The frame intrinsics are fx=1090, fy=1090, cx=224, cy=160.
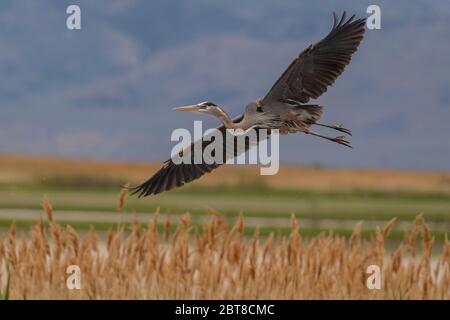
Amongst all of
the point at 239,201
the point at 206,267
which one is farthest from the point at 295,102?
the point at 239,201

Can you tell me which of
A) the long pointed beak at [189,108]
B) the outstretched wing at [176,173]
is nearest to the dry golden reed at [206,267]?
the outstretched wing at [176,173]

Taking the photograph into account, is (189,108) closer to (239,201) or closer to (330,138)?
(330,138)

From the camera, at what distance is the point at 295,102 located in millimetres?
8250

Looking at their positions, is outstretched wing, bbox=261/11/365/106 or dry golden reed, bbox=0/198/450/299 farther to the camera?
dry golden reed, bbox=0/198/450/299

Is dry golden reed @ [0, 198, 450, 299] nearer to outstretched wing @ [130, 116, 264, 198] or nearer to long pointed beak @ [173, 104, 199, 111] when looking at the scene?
outstretched wing @ [130, 116, 264, 198]

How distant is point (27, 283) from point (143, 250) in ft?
3.94

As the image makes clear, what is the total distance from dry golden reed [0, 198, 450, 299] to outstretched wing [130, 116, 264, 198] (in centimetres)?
118

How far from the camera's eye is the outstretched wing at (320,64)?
27.2 feet

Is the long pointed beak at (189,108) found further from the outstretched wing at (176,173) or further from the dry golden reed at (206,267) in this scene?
the dry golden reed at (206,267)

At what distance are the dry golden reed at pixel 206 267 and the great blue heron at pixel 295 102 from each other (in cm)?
127

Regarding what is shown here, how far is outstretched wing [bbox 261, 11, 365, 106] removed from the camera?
830cm

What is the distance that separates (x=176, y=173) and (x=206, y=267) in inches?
62.5

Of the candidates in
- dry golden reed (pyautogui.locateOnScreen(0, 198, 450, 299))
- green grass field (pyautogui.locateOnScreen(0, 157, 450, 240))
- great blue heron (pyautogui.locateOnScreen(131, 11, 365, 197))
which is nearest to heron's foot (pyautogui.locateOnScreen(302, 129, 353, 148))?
great blue heron (pyautogui.locateOnScreen(131, 11, 365, 197))
